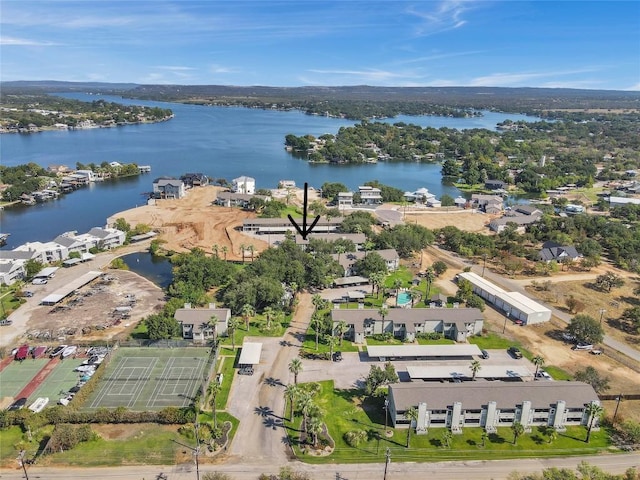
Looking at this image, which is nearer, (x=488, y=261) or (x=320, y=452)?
(x=320, y=452)

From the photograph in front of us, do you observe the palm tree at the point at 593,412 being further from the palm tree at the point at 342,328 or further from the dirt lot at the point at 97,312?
the dirt lot at the point at 97,312

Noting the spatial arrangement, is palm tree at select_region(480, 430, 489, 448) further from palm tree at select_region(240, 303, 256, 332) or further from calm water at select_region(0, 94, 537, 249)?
calm water at select_region(0, 94, 537, 249)

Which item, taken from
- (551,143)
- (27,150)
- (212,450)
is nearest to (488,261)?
(212,450)

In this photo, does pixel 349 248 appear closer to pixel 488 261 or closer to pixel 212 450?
pixel 488 261

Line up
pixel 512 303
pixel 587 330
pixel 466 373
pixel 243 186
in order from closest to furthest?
pixel 466 373 < pixel 587 330 < pixel 512 303 < pixel 243 186

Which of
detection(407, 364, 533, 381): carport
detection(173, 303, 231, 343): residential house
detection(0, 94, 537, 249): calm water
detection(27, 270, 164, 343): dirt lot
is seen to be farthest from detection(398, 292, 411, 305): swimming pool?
detection(0, 94, 537, 249): calm water

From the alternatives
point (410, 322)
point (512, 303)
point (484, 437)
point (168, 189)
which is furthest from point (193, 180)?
point (484, 437)

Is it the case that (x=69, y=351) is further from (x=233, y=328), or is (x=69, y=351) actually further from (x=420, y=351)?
(x=420, y=351)
